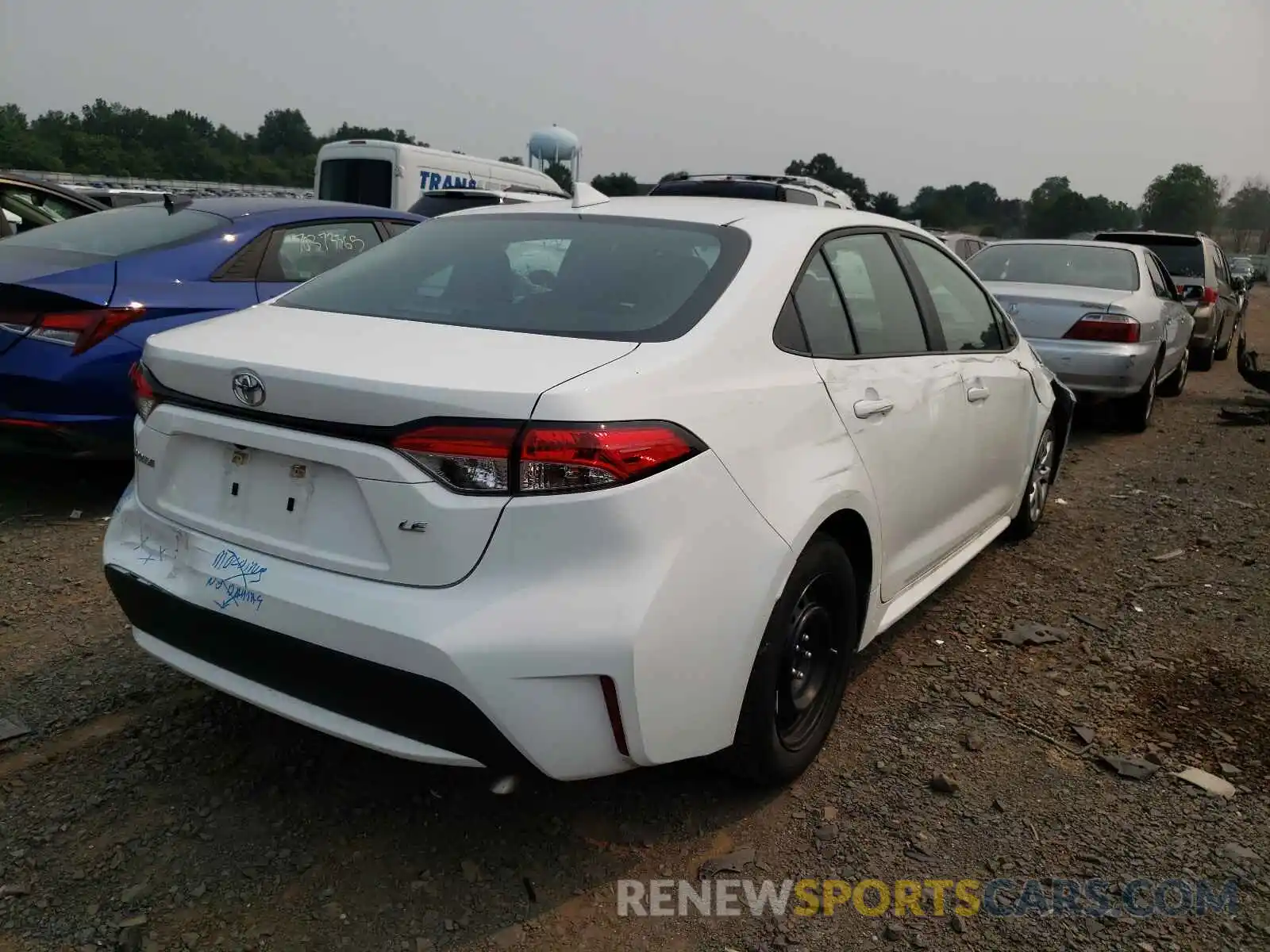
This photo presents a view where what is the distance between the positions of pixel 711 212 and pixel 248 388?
152cm

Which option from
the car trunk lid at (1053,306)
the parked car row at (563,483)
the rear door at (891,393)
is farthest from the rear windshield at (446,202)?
the rear door at (891,393)

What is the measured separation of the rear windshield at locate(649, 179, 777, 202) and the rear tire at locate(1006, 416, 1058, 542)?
21.0 ft

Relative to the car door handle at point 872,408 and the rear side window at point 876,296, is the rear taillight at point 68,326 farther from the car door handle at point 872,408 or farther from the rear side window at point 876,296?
the car door handle at point 872,408

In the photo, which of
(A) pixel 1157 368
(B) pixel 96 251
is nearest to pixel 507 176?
(A) pixel 1157 368

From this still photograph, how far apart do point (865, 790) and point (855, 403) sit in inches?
43.4

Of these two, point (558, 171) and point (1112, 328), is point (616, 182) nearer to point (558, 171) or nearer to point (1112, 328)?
point (558, 171)

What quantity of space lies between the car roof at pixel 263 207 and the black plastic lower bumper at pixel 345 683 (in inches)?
136

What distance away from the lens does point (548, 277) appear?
2.74m

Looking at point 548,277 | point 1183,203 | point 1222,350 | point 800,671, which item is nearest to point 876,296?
point 548,277

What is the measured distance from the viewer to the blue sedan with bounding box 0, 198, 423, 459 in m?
4.32

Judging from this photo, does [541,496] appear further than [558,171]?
No

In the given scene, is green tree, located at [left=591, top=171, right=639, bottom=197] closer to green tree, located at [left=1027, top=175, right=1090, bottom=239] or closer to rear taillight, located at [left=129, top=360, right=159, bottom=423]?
green tree, located at [left=1027, top=175, right=1090, bottom=239]

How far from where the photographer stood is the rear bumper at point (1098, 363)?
7453mm

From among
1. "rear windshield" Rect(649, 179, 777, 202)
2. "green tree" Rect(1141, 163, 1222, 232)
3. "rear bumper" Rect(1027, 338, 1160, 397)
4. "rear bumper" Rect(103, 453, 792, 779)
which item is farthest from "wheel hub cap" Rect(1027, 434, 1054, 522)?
"green tree" Rect(1141, 163, 1222, 232)
